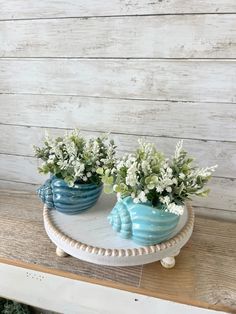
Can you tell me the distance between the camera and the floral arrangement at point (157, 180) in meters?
0.55

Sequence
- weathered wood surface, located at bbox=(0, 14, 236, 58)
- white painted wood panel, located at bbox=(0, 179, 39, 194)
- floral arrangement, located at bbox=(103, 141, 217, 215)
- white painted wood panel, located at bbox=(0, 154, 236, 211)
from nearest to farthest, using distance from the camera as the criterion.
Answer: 1. floral arrangement, located at bbox=(103, 141, 217, 215)
2. weathered wood surface, located at bbox=(0, 14, 236, 58)
3. white painted wood panel, located at bbox=(0, 154, 236, 211)
4. white painted wood panel, located at bbox=(0, 179, 39, 194)

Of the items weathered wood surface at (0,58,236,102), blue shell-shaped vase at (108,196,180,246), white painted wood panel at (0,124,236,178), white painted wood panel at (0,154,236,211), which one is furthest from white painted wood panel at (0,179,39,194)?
blue shell-shaped vase at (108,196,180,246)

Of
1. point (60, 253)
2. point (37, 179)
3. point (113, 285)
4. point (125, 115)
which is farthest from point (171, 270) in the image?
point (37, 179)

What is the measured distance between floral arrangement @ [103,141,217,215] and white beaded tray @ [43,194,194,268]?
9cm

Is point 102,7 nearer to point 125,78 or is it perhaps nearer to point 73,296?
point 125,78

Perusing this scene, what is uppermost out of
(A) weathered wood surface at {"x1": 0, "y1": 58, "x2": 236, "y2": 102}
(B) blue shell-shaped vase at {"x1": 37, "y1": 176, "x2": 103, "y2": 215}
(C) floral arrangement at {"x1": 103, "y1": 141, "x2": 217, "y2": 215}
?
(A) weathered wood surface at {"x1": 0, "y1": 58, "x2": 236, "y2": 102}

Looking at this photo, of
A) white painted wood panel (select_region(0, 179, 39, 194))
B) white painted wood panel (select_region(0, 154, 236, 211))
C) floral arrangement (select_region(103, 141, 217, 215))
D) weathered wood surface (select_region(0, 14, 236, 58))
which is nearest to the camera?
floral arrangement (select_region(103, 141, 217, 215))

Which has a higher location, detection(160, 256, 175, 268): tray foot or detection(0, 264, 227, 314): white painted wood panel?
detection(160, 256, 175, 268): tray foot

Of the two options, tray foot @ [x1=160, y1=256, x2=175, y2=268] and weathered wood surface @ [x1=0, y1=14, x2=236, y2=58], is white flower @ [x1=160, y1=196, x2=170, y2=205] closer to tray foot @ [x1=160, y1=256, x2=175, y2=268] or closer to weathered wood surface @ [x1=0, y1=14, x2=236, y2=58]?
tray foot @ [x1=160, y1=256, x2=175, y2=268]

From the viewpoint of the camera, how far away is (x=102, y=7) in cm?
70

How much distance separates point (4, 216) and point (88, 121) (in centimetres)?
35

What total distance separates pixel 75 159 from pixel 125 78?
0.25m

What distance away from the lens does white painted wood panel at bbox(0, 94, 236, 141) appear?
73 cm

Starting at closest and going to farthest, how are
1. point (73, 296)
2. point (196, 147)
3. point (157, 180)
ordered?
point (157, 180) → point (73, 296) → point (196, 147)
